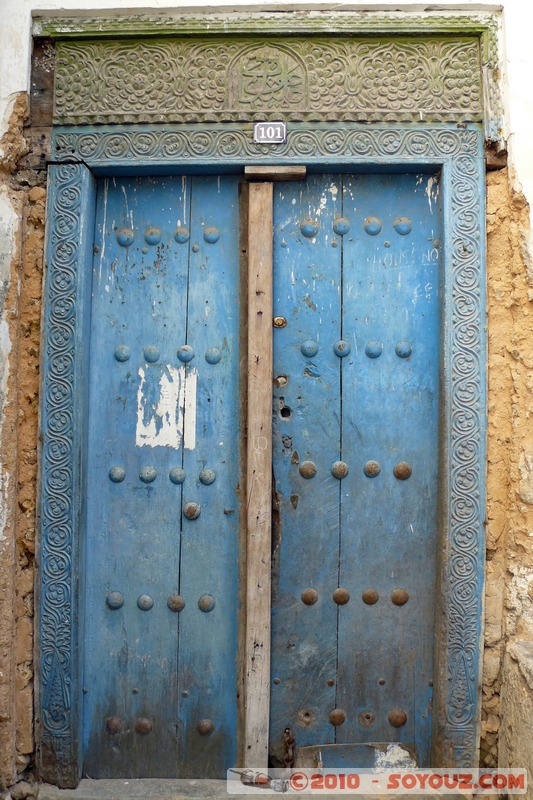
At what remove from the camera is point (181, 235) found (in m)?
2.57

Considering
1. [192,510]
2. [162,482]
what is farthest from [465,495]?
[162,482]

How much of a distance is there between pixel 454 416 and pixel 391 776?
1276 mm

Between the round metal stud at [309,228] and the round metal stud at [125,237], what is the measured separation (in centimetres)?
62

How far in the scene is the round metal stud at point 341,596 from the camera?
251 centimetres

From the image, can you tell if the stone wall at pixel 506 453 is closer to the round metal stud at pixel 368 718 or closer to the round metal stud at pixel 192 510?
the round metal stud at pixel 368 718

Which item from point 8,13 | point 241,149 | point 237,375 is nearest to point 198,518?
point 237,375

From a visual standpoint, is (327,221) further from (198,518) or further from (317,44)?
(198,518)

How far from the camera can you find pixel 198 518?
2543 mm

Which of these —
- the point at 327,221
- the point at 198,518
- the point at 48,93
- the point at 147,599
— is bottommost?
the point at 147,599

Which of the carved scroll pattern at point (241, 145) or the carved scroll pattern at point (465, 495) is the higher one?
the carved scroll pattern at point (241, 145)

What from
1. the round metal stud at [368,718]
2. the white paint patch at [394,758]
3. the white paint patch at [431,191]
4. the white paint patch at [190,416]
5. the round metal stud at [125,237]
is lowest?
the white paint patch at [394,758]

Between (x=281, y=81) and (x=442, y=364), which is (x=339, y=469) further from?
(x=281, y=81)

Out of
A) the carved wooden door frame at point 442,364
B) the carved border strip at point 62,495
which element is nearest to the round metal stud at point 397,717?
the carved wooden door frame at point 442,364

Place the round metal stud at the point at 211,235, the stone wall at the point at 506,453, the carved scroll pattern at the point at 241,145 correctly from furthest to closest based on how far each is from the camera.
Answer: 1. the round metal stud at the point at 211,235
2. the carved scroll pattern at the point at 241,145
3. the stone wall at the point at 506,453
